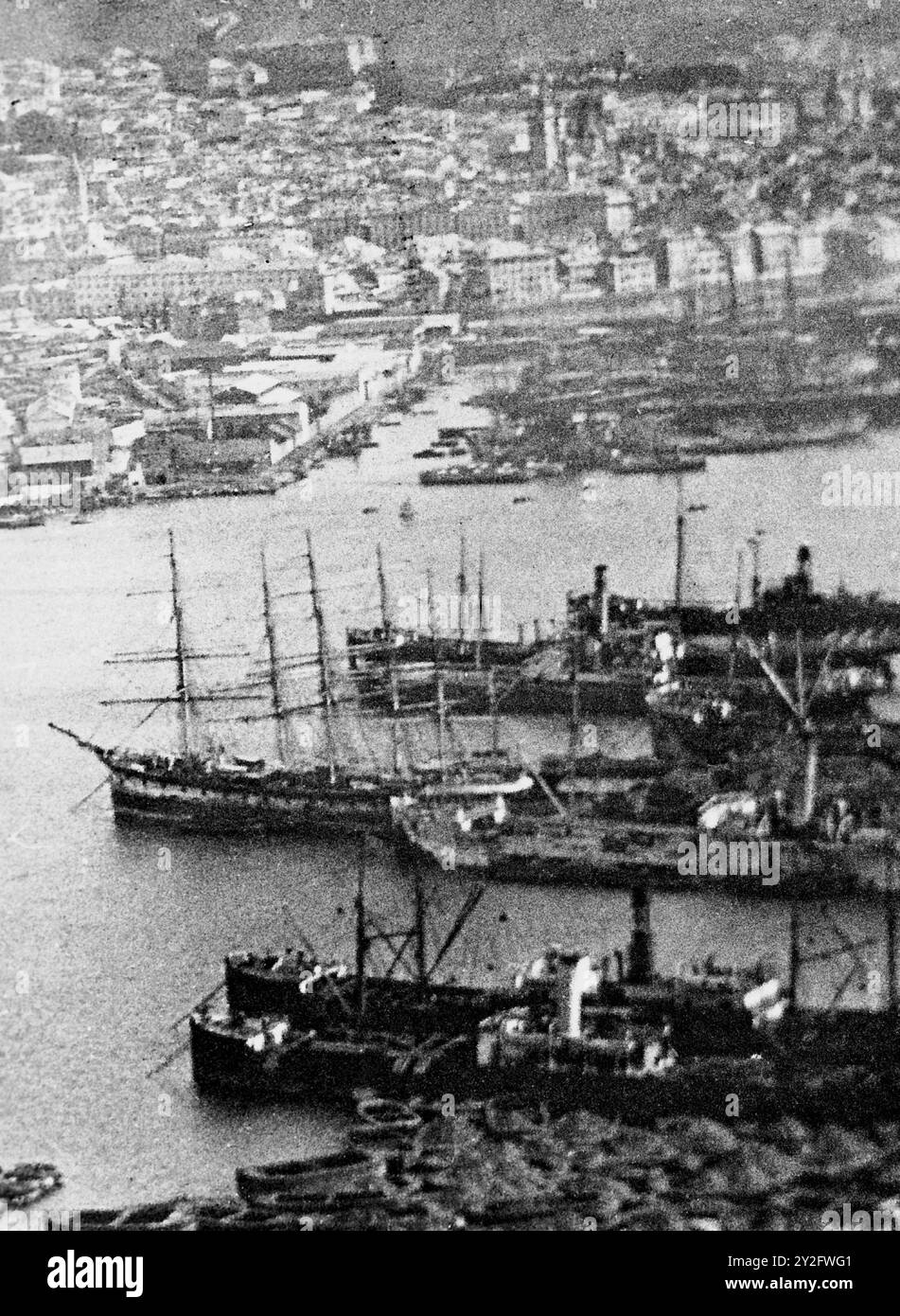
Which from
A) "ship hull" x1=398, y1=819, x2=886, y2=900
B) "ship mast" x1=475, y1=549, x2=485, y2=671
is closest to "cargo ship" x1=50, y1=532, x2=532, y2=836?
"ship hull" x1=398, y1=819, x2=886, y2=900

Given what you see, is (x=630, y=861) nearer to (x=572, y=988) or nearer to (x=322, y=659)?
(x=572, y=988)

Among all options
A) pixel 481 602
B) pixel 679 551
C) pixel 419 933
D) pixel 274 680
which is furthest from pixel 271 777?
pixel 679 551

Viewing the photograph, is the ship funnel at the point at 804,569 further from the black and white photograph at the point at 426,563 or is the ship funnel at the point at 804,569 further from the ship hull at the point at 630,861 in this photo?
the ship hull at the point at 630,861
